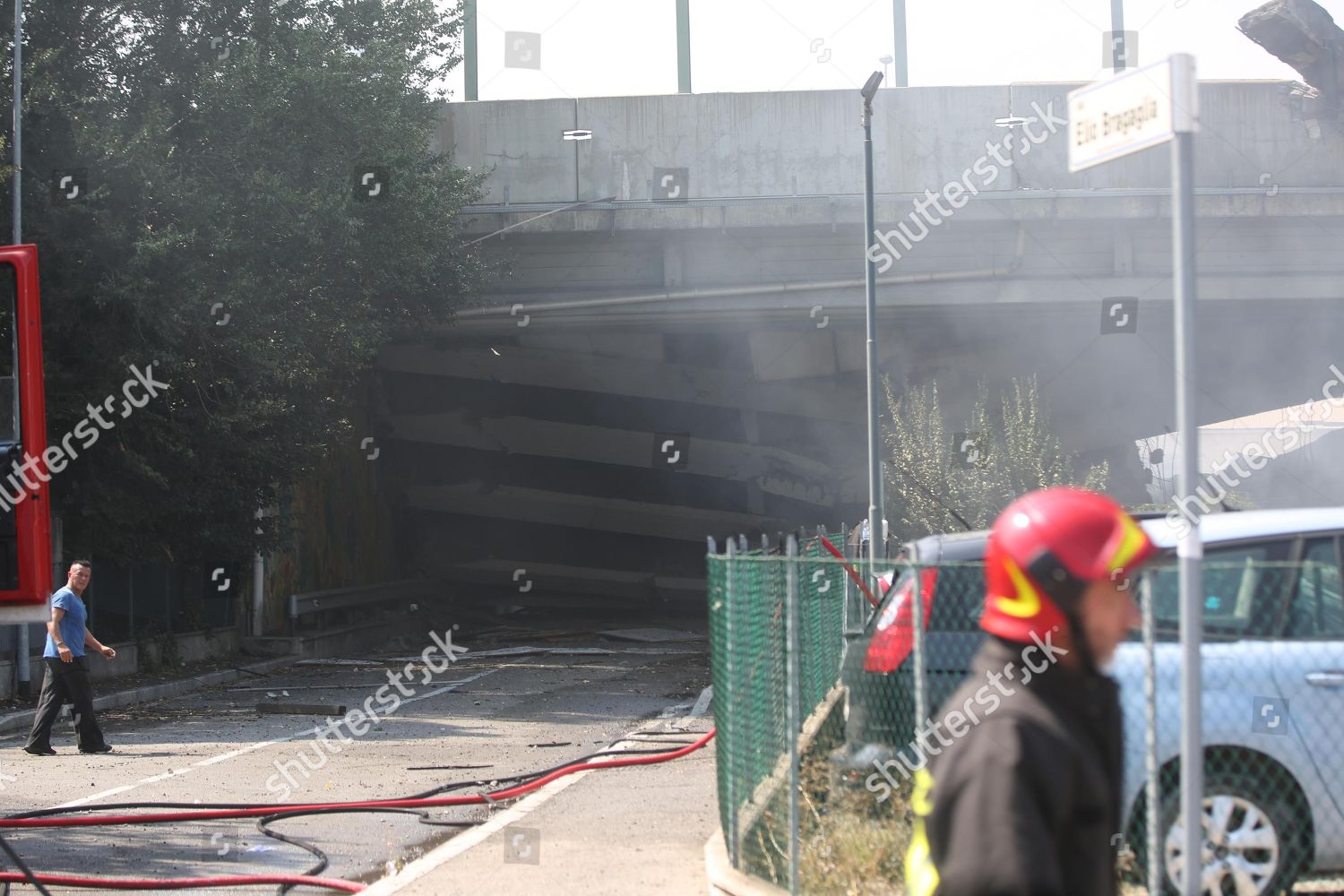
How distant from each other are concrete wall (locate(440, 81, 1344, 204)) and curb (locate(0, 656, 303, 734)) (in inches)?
374

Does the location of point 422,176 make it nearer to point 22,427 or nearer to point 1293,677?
point 22,427

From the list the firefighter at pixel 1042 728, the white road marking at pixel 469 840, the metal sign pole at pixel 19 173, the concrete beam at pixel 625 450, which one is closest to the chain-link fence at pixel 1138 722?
the white road marking at pixel 469 840

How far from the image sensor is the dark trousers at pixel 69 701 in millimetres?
11898

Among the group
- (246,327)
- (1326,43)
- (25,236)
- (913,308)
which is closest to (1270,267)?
(1326,43)

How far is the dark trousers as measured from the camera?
468 inches

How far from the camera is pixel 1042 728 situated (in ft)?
6.91

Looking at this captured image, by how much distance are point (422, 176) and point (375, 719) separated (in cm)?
994

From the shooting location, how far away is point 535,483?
3431 centimetres

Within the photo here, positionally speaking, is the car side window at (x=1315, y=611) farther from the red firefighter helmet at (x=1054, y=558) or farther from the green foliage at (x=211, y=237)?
the green foliage at (x=211, y=237)

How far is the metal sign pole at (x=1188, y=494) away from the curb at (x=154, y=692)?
43.8ft

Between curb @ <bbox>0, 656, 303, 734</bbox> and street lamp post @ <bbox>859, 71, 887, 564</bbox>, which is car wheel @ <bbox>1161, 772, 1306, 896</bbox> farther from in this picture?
curb @ <bbox>0, 656, 303, 734</bbox>

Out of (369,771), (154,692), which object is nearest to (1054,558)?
(369,771)

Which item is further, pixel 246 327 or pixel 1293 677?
pixel 246 327

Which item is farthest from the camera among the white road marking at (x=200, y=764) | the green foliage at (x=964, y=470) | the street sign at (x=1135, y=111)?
the green foliage at (x=964, y=470)
